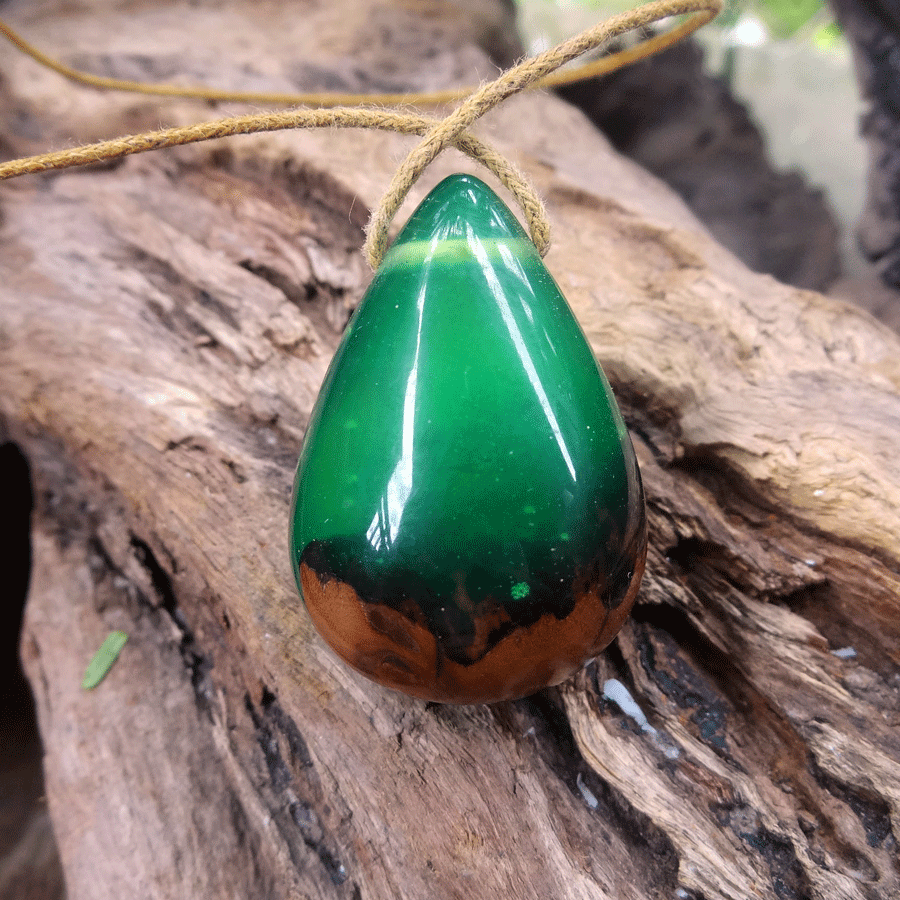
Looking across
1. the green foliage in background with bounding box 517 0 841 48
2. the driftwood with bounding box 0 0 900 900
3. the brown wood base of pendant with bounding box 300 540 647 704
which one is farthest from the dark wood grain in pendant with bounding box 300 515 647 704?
the green foliage in background with bounding box 517 0 841 48

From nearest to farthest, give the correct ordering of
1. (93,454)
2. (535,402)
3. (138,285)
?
1. (535,402)
2. (93,454)
3. (138,285)

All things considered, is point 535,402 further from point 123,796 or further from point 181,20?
point 181,20

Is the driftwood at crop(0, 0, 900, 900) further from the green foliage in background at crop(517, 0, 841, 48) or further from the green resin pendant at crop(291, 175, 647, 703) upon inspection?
the green foliage in background at crop(517, 0, 841, 48)

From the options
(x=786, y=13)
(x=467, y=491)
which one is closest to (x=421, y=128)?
(x=467, y=491)

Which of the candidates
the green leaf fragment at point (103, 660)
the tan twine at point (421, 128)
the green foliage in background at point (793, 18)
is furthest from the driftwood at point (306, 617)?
the green foliage in background at point (793, 18)

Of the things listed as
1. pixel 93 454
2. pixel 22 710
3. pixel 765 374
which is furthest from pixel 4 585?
pixel 765 374

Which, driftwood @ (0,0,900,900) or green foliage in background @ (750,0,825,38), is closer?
driftwood @ (0,0,900,900)

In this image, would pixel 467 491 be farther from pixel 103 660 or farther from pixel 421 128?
pixel 103 660

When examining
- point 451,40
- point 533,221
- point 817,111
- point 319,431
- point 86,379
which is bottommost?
point 86,379
